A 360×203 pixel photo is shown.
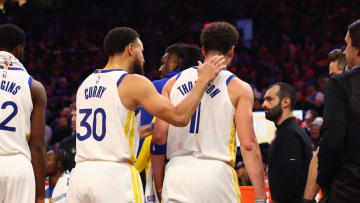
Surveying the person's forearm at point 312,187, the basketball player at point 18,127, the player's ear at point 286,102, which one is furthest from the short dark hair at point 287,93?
the basketball player at point 18,127

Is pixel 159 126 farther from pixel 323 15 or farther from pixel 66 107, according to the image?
pixel 323 15

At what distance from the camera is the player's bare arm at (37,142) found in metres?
4.38

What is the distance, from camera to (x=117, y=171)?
3.85 metres

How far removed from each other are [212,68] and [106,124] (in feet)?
2.80

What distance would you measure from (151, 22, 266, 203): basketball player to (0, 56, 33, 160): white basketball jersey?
1161 millimetres

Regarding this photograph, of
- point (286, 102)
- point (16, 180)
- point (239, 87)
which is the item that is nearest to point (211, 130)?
point (239, 87)

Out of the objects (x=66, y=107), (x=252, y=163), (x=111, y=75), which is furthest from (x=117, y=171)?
(x=66, y=107)

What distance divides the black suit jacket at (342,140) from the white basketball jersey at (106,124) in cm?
135

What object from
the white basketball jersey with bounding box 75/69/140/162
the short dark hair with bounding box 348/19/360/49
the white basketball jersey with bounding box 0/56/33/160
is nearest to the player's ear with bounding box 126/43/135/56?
the white basketball jersey with bounding box 75/69/140/162

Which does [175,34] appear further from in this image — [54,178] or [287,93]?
[287,93]

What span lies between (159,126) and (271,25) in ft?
48.1

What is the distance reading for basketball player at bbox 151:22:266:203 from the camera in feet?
12.6

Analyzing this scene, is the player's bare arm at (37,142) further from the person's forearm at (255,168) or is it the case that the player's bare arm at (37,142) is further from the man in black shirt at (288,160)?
the man in black shirt at (288,160)

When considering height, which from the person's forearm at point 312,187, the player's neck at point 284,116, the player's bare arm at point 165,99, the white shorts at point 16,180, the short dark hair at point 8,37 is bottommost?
the person's forearm at point 312,187
